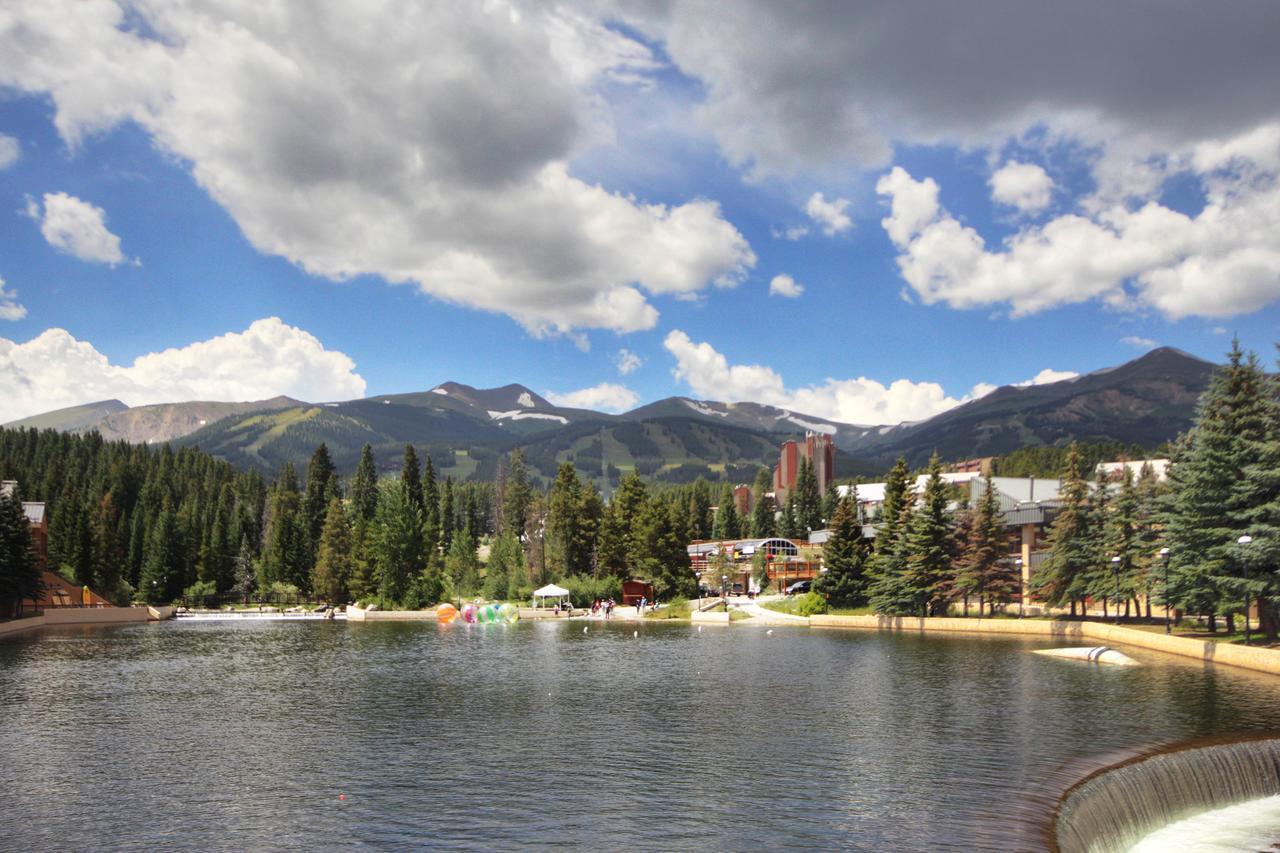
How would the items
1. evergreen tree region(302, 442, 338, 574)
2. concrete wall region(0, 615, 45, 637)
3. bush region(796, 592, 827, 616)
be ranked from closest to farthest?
concrete wall region(0, 615, 45, 637)
bush region(796, 592, 827, 616)
evergreen tree region(302, 442, 338, 574)

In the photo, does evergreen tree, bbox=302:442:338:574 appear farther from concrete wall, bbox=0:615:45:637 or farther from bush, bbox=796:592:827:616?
bush, bbox=796:592:827:616

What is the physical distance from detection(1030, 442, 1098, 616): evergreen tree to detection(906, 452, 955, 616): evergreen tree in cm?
920

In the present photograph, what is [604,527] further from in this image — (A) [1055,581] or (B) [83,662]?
(B) [83,662]

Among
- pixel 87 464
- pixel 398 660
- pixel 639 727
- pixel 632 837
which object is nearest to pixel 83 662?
pixel 398 660

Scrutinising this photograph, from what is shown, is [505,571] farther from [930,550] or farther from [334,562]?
[930,550]

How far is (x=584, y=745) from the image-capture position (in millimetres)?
34375

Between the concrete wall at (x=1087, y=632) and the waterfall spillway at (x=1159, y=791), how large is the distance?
22301 mm

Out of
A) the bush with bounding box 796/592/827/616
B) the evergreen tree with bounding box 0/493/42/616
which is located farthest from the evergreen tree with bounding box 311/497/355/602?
the bush with bounding box 796/592/827/616

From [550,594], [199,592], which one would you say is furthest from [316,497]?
[550,594]

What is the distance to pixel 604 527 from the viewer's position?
4823 inches

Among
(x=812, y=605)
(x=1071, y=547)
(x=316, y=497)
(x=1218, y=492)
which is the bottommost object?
(x=812, y=605)

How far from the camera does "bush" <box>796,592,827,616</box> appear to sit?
97506 millimetres

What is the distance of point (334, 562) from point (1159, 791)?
124 meters

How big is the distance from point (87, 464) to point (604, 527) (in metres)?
143
